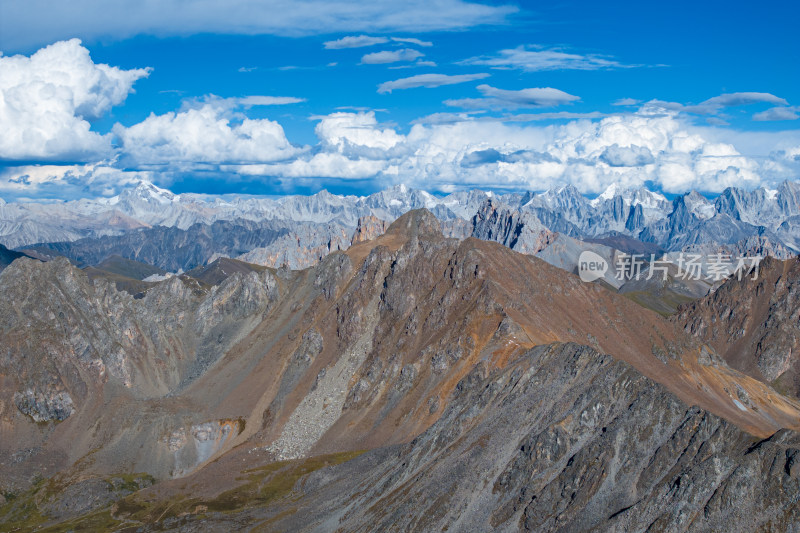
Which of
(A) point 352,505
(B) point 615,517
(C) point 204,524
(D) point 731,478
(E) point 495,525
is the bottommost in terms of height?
(C) point 204,524

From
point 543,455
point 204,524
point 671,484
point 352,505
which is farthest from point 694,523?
point 204,524

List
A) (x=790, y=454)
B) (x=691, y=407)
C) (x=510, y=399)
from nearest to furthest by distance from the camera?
(x=790, y=454) < (x=691, y=407) < (x=510, y=399)

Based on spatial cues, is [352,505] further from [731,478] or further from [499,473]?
[731,478]

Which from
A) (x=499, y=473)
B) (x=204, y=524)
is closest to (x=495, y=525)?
(x=499, y=473)

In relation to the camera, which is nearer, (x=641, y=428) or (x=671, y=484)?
(x=671, y=484)

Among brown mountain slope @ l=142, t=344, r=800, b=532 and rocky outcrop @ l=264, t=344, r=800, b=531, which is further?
brown mountain slope @ l=142, t=344, r=800, b=532

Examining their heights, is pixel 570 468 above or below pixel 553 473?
above

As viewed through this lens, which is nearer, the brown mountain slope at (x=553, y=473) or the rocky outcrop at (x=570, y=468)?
the rocky outcrop at (x=570, y=468)

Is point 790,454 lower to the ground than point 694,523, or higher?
higher

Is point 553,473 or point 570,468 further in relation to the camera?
point 553,473

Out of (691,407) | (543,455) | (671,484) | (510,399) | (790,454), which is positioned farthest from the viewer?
(510,399)
